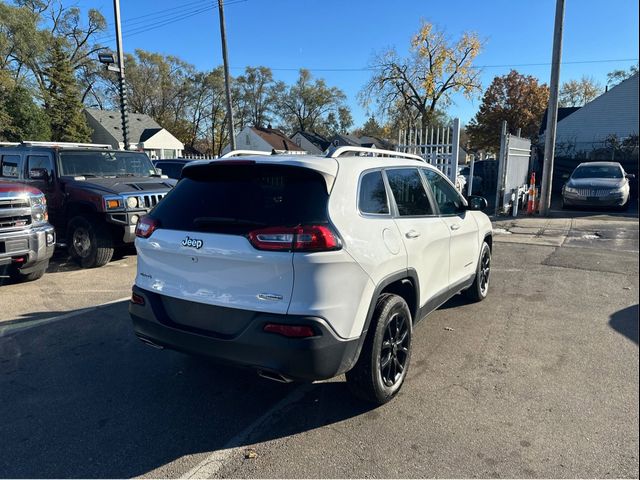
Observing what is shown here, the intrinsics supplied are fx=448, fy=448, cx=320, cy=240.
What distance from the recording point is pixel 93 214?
7414 millimetres

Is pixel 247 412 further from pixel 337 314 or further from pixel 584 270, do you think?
pixel 584 270

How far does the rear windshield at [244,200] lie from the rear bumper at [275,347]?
0.58 metres

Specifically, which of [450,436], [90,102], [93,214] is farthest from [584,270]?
[90,102]

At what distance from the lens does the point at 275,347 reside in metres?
2.69

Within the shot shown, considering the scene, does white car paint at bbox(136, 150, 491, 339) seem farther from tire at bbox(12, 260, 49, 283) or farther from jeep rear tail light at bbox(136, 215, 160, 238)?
tire at bbox(12, 260, 49, 283)

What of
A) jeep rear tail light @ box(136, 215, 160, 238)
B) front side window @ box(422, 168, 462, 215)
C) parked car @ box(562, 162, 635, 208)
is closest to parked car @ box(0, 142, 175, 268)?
jeep rear tail light @ box(136, 215, 160, 238)

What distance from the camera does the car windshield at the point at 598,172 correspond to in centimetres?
1423

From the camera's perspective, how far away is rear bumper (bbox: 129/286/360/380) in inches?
105

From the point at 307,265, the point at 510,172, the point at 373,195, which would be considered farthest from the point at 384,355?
the point at 510,172

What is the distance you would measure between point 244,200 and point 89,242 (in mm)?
5465

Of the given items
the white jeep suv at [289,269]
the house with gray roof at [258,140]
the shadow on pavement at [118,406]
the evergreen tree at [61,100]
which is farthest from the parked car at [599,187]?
the house with gray roof at [258,140]

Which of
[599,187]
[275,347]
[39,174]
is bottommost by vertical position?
[275,347]

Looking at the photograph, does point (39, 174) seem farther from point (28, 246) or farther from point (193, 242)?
point (193, 242)

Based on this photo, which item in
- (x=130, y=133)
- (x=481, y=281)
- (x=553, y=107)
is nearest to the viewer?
(x=481, y=281)
